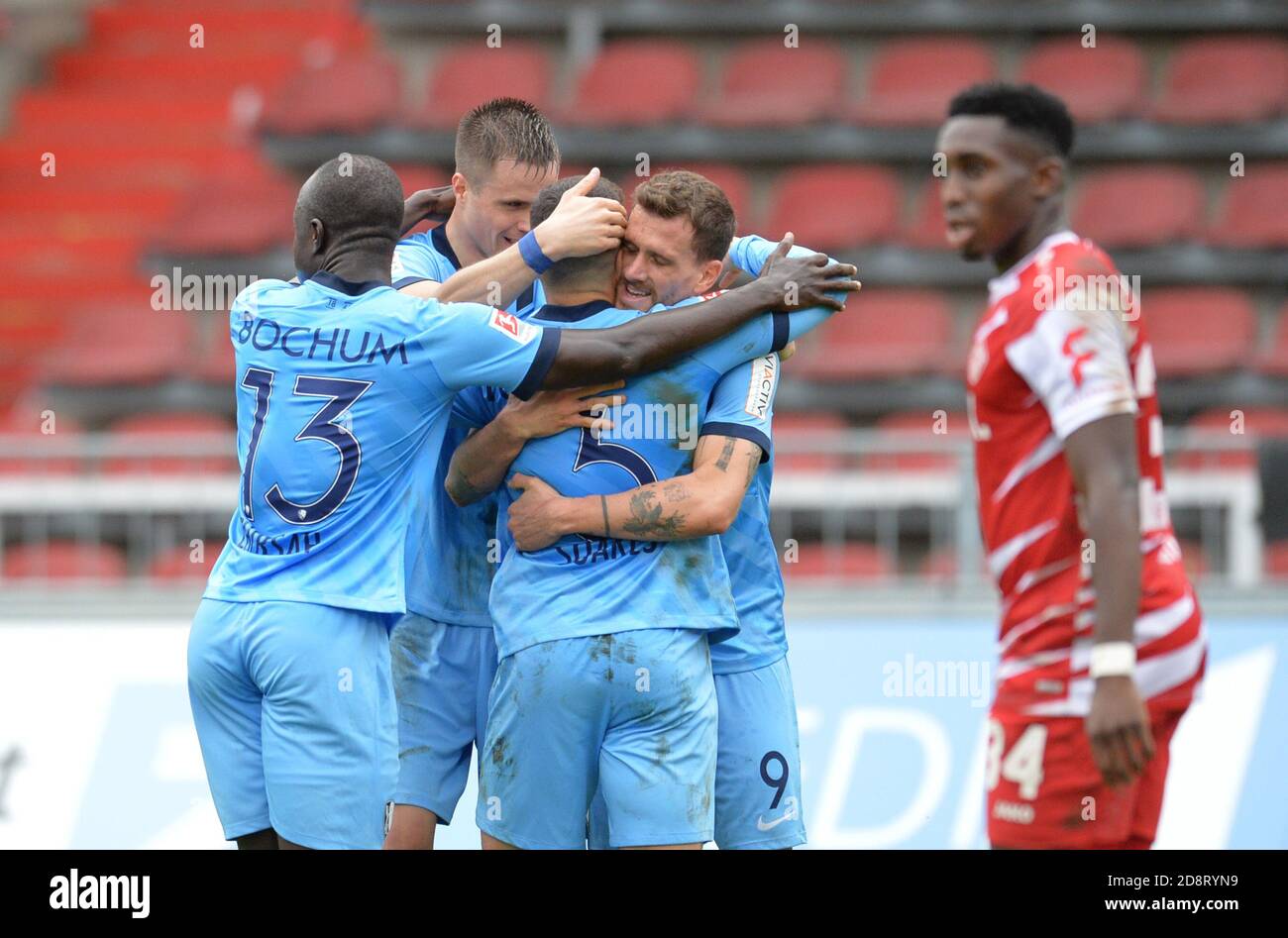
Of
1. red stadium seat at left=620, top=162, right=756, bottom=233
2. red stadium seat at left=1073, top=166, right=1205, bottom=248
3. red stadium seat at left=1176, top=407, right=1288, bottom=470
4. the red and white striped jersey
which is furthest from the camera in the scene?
red stadium seat at left=620, top=162, right=756, bottom=233

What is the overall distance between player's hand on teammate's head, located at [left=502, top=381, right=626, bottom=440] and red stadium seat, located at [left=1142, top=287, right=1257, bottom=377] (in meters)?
8.81

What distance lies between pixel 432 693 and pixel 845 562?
14.1 ft

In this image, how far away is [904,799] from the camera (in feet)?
23.2

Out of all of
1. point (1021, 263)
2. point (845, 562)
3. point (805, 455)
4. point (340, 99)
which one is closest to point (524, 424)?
point (1021, 263)

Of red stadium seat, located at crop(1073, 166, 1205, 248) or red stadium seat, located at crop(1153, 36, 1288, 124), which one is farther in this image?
red stadium seat, located at crop(1153, 36, 1288, 124)

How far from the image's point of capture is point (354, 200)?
4.33 meters

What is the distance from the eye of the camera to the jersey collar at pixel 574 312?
4.45m

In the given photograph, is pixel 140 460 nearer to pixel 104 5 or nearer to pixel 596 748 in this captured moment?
pixel 596 748

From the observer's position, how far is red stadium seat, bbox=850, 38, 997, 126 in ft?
45.0

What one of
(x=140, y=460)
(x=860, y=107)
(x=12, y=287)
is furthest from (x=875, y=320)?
(x=12, y=287)

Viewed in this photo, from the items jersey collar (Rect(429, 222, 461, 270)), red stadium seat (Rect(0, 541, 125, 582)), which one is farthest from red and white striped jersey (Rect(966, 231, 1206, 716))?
red stadium seat (Rect(0, 541, 125, 582))

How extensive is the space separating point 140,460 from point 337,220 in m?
4.99

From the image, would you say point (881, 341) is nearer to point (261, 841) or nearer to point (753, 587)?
point (753, 587)

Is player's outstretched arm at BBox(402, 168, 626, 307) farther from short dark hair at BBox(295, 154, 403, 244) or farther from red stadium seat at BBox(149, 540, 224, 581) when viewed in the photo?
red stadium seat at BBox(149, 540, 224, 581)
